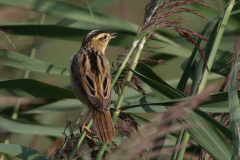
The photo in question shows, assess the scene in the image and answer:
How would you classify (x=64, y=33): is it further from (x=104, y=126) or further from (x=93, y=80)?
(x=104, y=126)

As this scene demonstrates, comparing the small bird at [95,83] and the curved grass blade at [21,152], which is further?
the small bird at [95,83]

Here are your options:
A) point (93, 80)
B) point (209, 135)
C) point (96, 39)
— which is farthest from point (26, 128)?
point (209, 135)

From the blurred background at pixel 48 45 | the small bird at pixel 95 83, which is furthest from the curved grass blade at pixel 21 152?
the small bird at pixel 95 83

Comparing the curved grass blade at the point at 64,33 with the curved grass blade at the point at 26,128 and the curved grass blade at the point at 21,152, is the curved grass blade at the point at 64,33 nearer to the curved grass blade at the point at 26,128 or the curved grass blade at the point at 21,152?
the curved grass blade at the point at 26,128

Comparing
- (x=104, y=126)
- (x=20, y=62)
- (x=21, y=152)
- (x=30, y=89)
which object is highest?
(x=20, y=62)

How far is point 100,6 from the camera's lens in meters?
3.03

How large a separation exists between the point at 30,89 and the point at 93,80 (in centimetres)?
46

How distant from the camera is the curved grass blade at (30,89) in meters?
2.22

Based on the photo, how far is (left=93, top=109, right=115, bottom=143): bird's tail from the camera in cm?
193

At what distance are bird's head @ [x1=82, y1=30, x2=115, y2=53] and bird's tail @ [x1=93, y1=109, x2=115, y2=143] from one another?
3.23ft

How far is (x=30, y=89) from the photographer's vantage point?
90.4 inches

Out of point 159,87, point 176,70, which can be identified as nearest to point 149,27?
point 159,87

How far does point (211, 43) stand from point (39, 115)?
73.6 inches

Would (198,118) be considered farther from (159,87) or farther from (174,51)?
(174,51)
